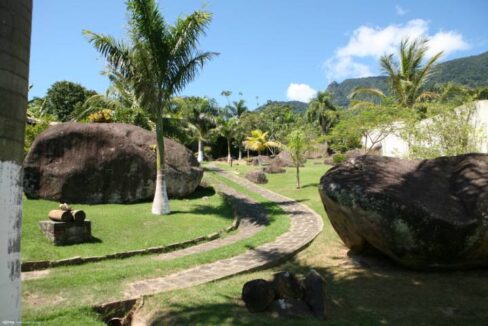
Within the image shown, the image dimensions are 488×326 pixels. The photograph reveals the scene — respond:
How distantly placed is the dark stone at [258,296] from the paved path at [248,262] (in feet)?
5.47

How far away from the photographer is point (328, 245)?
1062 centimetres

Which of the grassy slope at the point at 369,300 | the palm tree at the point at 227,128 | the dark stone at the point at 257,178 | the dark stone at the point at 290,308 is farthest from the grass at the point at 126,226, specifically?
the palm tree at the point at 227,128

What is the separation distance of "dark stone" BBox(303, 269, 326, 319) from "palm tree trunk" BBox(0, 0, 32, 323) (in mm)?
4218

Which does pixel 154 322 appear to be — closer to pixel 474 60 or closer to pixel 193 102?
pixel 193 102

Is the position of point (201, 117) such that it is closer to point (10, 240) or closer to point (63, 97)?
point (63, 97)

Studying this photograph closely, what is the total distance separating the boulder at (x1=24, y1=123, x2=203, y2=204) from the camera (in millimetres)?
14039

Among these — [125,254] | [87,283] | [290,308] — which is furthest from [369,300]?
[125,254]

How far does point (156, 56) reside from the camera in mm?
13102

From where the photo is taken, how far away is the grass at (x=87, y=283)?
6.16 metres

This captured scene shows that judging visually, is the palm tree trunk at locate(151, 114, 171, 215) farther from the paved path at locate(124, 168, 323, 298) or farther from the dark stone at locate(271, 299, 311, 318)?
the dark stone at locate(271, 299, 311, 318)

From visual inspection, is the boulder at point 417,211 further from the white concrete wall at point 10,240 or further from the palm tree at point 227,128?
the palm tree at point 227,128

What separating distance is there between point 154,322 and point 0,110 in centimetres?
428

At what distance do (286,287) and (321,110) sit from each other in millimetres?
55337

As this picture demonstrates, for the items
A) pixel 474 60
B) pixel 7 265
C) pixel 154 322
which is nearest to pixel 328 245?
pixel 154 322
